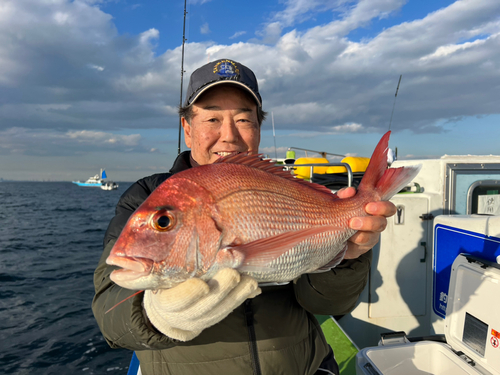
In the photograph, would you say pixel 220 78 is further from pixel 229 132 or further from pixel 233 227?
pixel 233 227

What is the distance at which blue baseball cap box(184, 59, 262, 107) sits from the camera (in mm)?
2131

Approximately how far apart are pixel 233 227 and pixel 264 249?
165mm

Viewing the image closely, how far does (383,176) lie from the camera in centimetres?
175

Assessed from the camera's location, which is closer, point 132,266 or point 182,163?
point 132,266

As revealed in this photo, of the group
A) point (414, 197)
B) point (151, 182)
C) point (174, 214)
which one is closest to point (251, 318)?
point (174, 214)

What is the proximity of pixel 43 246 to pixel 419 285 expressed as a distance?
1829cm

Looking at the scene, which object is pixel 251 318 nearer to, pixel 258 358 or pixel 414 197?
pixel 258 358

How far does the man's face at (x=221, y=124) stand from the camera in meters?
2.13

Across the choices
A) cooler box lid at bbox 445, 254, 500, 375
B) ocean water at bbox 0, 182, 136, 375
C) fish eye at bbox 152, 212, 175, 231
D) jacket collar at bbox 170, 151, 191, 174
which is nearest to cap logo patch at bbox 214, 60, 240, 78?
jacket collar at bbox 170, 151, 191, 174

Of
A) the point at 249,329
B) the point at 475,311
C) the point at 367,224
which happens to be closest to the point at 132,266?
the point at 249,329

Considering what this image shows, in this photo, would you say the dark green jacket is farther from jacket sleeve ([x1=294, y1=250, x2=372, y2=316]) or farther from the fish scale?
the fish scale

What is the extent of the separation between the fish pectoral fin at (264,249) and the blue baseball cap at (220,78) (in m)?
1.22

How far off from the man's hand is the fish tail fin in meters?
0.09

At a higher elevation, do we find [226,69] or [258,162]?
[226,69]
